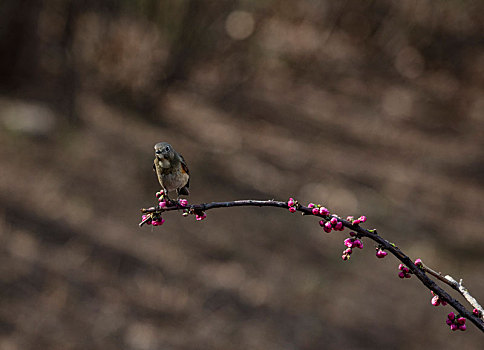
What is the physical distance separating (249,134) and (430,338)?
13.7 ft

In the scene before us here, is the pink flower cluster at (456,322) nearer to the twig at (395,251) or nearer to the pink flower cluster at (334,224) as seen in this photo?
the twig at (395,251)

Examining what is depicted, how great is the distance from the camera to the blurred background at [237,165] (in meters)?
5.88

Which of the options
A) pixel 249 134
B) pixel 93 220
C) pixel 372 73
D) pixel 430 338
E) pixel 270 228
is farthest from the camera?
pixel 372 73

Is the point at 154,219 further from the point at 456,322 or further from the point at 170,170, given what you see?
the point at 456,322

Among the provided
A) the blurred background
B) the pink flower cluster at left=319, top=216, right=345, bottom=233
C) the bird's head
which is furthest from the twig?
the blurred background

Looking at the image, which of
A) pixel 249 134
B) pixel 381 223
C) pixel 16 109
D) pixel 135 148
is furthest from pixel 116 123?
pixel 381 223

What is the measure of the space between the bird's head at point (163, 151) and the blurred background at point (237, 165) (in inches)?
150

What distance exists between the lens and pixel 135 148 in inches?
309

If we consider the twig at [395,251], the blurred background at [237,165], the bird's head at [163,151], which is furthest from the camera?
the blurred background at [237,165]

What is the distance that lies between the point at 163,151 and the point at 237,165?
229 inches

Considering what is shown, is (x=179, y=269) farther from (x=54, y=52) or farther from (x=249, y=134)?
(x=54, y=52)

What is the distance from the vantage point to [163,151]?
2.15 metres

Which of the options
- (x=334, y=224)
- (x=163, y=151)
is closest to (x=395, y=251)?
(x=334, y=224)

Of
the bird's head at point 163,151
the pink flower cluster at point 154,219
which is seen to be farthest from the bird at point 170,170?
the pink flower cluster at point 154,219
